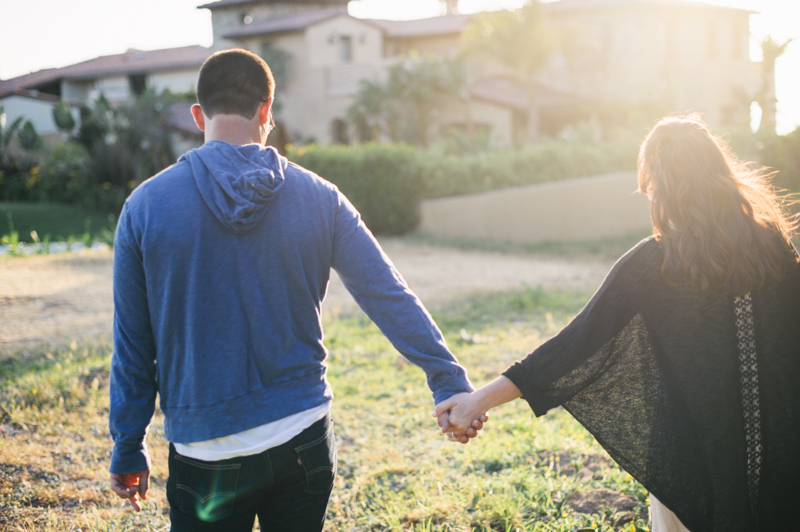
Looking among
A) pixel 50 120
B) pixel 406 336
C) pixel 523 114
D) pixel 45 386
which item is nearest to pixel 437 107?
pixel 523 114

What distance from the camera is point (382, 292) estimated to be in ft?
7.25

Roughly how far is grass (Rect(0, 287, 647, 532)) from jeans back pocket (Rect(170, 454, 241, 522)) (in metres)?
1.62

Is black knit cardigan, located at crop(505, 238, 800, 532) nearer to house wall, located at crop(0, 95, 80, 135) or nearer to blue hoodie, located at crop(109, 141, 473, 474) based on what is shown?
blue hoodie, located at crop(109, 141, 473, 474)

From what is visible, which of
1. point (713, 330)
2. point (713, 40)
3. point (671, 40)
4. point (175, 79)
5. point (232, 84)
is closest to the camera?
point (232, 84)

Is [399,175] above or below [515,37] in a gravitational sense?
below

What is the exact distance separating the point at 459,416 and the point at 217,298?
1.04 meters

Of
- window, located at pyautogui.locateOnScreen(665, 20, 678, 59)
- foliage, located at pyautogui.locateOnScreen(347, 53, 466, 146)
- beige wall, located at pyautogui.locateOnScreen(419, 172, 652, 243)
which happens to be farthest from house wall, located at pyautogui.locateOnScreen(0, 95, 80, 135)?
window, located at pyautogui.locateOnScreen(665, 20, 678, 59)

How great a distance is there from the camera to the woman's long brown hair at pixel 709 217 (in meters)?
2.16

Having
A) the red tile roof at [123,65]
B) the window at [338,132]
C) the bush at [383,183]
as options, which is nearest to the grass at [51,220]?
the bush at [383,183]

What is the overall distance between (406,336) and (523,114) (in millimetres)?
27356

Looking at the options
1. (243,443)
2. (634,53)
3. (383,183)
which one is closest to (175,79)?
(634,53)

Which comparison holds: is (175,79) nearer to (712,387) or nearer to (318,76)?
(318,76)

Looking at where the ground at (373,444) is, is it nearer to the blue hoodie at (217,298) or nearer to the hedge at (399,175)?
the blue hoodie at (217,298)

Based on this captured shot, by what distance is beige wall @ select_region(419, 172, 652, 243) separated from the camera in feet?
51.0
